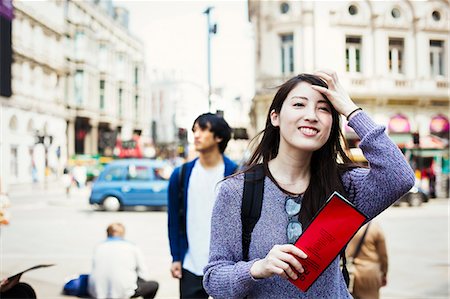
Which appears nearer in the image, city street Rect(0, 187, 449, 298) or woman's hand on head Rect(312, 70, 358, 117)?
woman's hand on head Rect(312, 70, 358, 117)

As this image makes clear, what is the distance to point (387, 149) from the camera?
5.14 ft

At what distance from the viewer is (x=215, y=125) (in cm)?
→ 355

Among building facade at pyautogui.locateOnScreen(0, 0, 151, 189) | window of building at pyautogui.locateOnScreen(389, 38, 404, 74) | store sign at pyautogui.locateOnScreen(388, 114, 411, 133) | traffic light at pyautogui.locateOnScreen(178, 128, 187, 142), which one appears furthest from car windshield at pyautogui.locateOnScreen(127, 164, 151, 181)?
store sign at pyautogui.locateOnScreen(388, 114, 411, 133)

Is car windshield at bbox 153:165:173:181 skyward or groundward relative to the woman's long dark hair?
groundward

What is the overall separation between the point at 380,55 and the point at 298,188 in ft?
39.7

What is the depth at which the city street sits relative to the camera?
20.0 ft

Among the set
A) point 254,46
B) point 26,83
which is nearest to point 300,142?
point 26,83

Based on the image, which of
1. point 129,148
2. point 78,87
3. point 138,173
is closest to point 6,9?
point 138,173

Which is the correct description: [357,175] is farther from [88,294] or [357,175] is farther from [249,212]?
[88,294]

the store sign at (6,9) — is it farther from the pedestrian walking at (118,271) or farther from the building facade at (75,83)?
the building facade at (75,83)

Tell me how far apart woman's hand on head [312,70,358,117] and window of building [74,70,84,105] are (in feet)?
109

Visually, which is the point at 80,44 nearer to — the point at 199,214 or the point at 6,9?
the point at 6,9

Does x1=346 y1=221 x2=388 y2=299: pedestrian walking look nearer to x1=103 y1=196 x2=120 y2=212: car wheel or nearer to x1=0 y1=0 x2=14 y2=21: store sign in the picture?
x1=0 y1=0 x2=14 y2=21: store sign

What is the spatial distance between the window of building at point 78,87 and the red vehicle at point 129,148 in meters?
3.82
